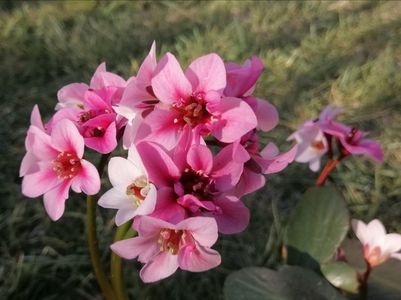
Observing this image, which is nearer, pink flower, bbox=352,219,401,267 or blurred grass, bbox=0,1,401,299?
pink flower, bbox=352,219,401,267

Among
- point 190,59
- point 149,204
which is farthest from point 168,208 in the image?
point 190,59

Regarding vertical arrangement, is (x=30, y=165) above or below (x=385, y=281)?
above

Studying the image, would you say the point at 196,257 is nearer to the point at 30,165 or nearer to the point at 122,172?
the point at 122,172

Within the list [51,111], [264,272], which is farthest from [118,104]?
[51,111]

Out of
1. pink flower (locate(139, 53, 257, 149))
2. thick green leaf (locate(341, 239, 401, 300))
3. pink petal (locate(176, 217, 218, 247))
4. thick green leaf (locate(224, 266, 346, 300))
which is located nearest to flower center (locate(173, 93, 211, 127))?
pink flower (locate(139, 53, 257, 149))

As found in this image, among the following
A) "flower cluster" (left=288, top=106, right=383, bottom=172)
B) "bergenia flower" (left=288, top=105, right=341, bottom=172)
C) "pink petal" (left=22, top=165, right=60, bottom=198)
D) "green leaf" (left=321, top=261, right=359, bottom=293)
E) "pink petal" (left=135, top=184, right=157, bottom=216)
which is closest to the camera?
"pink petal" (left=135, top=184, right=157, bottom=216)

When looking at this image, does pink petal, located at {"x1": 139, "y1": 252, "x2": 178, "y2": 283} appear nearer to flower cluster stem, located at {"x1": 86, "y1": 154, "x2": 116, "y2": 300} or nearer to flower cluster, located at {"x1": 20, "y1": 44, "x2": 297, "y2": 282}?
flower cluster, located at {"x1": 20, "y1": 44, "x2": 297, "y2": 282}

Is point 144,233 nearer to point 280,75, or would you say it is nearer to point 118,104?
point 118,104
